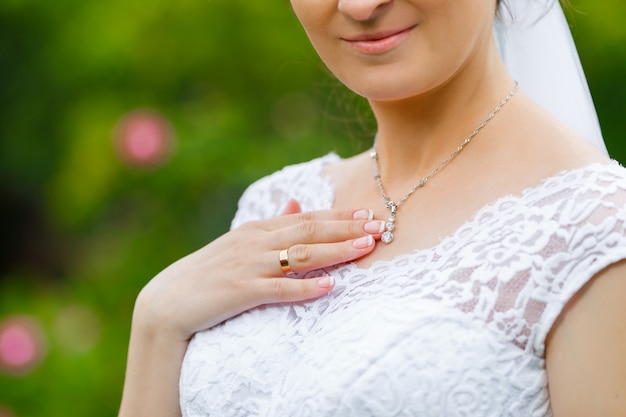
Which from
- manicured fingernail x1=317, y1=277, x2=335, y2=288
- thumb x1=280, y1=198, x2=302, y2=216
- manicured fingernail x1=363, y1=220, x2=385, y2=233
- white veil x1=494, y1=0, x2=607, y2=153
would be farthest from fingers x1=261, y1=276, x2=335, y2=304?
white veil x1=494, y1=0, x2=607, y2=153

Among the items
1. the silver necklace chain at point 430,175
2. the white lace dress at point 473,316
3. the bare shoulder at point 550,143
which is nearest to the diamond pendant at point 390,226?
the silver necklace chain at point 430,175

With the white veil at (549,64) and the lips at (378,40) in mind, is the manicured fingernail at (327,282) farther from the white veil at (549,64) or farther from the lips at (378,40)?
the white veil at (549,64)

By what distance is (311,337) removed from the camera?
6.47ft

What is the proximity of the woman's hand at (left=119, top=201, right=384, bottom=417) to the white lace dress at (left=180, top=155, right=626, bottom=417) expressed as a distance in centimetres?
15

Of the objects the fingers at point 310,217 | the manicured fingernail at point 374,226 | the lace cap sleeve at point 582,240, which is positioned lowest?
the lace cap sleeve at point 582,240

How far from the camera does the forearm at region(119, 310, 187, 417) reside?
2279mm

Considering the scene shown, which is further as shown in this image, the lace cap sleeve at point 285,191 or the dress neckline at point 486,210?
the lace cap sleeve at point 285,191

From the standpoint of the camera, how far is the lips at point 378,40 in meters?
1.91

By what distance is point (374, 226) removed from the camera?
2.09 meters

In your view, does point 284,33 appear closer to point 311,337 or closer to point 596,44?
point 596,44

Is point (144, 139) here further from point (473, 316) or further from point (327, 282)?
point (473, 316)

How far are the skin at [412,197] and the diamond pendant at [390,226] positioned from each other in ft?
0.05

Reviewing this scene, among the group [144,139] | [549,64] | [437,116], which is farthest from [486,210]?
[144,139]

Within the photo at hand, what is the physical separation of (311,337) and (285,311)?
0.14 meters
